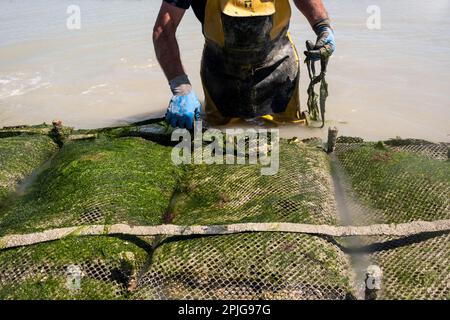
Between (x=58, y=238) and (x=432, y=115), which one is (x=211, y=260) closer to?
(x=58, y=238)

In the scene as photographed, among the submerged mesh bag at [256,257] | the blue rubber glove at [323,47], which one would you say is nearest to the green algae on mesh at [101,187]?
the submerged mesh bag at [256,257]

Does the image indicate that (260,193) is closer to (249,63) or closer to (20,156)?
(249,63)

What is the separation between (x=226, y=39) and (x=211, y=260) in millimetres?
2611

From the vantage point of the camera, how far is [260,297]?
2309 mm

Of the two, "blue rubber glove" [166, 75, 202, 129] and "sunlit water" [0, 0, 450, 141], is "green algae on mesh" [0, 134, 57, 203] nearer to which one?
"blue rubber glove" [166, 75, 202, 129]

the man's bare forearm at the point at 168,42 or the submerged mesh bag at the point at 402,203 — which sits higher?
the man's bare forearm at the point at 168,42

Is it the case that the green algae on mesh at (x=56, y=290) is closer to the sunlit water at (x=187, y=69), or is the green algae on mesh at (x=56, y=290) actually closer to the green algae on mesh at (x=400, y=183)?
the green algae on mesh at (x=400, y=183)

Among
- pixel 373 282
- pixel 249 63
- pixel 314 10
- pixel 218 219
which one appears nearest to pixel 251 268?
pixel 218 219

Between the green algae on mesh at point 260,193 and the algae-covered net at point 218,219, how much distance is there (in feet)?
0.04

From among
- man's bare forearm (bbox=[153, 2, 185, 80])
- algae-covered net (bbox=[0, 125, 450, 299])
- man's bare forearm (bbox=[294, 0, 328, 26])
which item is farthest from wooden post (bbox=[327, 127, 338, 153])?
man's bare forearm (bbox=[294, 0, 328, 26])

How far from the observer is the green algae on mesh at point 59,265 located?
237 cm

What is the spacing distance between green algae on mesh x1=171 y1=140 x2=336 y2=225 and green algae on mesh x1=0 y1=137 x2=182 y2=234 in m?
0.22

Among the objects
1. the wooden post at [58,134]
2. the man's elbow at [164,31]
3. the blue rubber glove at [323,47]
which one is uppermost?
the man's elbow at [164,31]

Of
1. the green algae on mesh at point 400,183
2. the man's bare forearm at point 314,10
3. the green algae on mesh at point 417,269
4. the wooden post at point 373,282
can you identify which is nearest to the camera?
the wooden post at point 373,282
